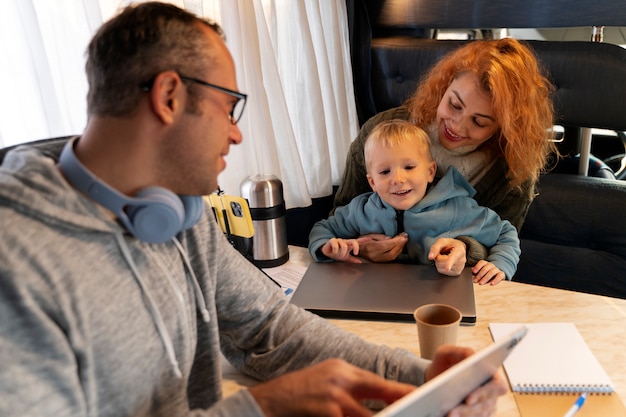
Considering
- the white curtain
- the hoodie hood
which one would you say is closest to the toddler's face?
the hoodie hood

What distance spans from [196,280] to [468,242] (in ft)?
2.83

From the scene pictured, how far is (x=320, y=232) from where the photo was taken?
1597 mm

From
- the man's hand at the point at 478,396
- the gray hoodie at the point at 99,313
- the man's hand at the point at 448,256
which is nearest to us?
the gray hoodie at the point at 99,313

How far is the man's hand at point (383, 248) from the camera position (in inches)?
59.7

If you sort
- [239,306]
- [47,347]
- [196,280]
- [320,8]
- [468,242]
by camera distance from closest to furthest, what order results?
[47,347] < [196,280] < [239,306] < [468,242] < [320,8]

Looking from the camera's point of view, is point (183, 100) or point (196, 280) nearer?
point (183, 100)

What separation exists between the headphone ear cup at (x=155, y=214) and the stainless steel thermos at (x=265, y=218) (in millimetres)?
805

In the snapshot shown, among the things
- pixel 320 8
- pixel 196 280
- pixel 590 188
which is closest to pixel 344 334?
pixel 196 280

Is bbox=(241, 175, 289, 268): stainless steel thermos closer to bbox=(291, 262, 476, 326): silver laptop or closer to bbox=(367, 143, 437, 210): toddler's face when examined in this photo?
bbox=(291, 262, 476, 326): silver laptop

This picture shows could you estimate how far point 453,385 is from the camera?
0.69 m

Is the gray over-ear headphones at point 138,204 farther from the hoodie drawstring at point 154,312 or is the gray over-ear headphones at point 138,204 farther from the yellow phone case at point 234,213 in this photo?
the yellow phone case at point 234,213

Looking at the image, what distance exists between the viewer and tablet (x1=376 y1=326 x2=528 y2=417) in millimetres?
609

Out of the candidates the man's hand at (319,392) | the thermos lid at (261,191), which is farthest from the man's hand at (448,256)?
the man's hand at (319,392)

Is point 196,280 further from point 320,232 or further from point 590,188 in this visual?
point 590,188
